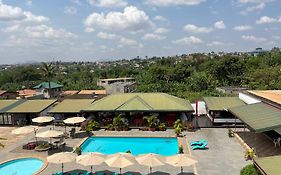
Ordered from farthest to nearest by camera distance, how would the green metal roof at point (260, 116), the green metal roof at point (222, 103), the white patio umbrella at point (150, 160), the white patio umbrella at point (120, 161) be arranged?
the green metal roof at point (222, 103) < the green metal roof at point (260, 116) < the white patio umbrella at point (150, 160) < the white patio umbrella at point (120, 161)

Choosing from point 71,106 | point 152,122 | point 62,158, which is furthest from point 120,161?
point 71,106

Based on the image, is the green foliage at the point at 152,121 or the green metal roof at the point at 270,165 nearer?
the green metal roof at the point at 270,165

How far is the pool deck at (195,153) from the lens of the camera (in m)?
21.7

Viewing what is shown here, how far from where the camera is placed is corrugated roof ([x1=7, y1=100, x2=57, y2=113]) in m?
38.3

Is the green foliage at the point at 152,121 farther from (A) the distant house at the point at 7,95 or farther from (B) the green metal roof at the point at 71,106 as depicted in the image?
(A) the distant house at the point at 7,95

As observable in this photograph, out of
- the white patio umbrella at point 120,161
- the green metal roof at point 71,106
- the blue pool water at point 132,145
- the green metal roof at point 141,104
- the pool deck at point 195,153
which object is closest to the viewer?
the white patio umbrella at point 120,161

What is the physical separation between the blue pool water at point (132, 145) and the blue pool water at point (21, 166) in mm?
4675

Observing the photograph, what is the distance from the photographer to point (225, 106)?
3469 cm

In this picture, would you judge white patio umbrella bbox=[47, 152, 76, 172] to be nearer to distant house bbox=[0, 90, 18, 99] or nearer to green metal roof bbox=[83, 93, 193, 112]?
green metal roof bbox=[83, 93, 193, 112]

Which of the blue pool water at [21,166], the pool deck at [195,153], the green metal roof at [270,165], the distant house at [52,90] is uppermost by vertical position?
the green metal roof at [270,165]

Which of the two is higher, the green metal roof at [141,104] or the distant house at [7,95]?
the green metal roof at [141,104]

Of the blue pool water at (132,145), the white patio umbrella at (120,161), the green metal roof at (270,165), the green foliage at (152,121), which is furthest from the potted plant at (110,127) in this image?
the green metal roof at (270,165)

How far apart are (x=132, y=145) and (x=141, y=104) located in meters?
7.43

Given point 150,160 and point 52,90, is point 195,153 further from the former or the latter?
point 52,90
